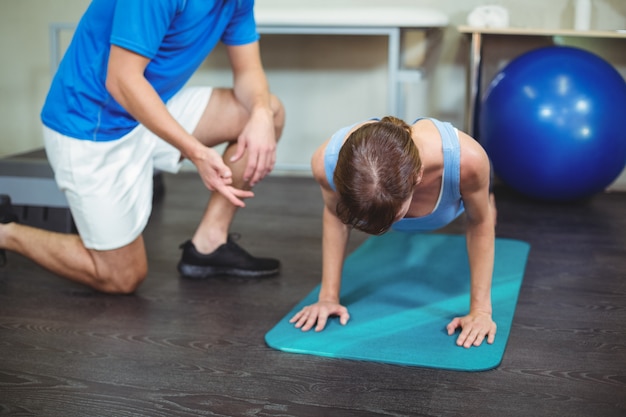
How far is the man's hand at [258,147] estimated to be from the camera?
1769mm

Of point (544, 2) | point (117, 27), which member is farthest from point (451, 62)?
point (117, 27)

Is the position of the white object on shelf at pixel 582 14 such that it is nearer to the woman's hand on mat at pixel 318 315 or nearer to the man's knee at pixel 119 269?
the woman's hand on mat at pixel 318 315

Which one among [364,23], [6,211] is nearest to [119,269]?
[6,211]

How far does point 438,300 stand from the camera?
1817mm

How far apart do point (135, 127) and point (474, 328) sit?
944 mm

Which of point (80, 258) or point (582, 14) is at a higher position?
point (582, 14)

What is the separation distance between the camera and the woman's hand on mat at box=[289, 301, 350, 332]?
1641mm

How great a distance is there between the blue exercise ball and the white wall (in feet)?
1.52

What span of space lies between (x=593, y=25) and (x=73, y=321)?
2.40 m

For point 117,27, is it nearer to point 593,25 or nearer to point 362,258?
point 362,258

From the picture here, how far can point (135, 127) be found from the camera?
1.88 metres

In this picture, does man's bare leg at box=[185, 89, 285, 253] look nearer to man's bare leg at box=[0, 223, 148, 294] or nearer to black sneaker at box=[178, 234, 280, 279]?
black sneaker at box=[178, 234, 280, 279]

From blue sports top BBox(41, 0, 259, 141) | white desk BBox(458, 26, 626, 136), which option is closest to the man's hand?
blue sports top BBox(41, 0, 259, 141)

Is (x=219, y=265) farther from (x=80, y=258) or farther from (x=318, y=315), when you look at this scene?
(x=318, y=315)
